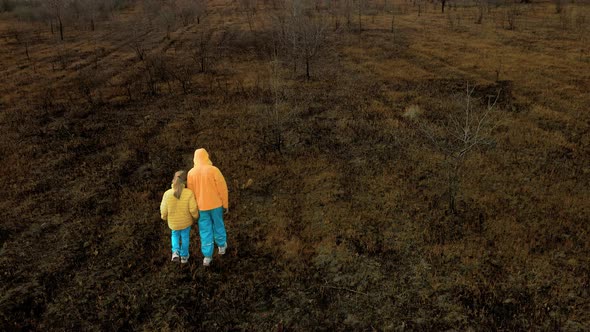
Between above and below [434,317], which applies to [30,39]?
above

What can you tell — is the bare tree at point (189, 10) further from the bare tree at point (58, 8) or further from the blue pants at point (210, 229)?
the blue pants at point (210, 229)

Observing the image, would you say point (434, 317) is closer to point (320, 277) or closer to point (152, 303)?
point (320, 277)

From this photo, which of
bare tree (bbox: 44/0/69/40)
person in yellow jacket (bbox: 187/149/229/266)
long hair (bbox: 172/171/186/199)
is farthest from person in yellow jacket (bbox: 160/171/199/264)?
bare tree (bbox: 44/0/69/40)

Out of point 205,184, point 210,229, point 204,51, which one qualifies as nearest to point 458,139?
point 210,229

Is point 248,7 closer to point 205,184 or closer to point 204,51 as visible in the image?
point 204,51

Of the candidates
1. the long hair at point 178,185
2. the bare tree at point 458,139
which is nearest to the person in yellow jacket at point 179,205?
the long hair at point 178,185

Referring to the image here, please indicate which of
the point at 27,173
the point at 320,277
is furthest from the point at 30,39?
the point at 320,277
